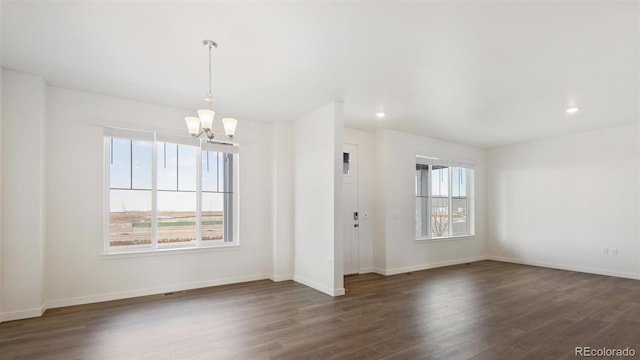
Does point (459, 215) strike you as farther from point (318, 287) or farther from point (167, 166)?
point (167, 166)

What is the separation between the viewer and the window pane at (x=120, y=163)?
447 cm

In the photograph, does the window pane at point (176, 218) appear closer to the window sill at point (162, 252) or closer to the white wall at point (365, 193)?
the window sill at point (162, 252)

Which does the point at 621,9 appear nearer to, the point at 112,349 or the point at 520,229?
the point at 112,349

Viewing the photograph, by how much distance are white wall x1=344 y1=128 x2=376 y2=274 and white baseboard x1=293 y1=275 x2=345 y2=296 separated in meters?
1.35

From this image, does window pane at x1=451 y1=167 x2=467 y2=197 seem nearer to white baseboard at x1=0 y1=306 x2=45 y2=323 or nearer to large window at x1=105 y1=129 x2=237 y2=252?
Answer: large window at x1=105 y1=129 x2=237 y2=252

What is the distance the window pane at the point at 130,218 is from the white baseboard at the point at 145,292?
0.65m

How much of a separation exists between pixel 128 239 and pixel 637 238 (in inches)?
337

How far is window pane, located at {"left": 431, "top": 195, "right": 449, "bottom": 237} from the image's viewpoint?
23.3 ft

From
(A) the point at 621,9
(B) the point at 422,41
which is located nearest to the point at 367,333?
(B) the point at 422,41

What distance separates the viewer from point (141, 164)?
4.69 m

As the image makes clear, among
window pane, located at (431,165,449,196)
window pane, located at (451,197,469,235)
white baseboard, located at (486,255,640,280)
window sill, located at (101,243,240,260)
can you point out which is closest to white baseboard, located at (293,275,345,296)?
window sill, located at (101,243,240,260)

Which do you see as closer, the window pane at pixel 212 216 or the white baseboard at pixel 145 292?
the white baseboard at pixel 145 292

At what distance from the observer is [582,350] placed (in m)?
2.91

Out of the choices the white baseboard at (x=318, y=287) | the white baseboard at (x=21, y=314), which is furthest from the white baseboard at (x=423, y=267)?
the white baseboard at (x=21, y=314)
